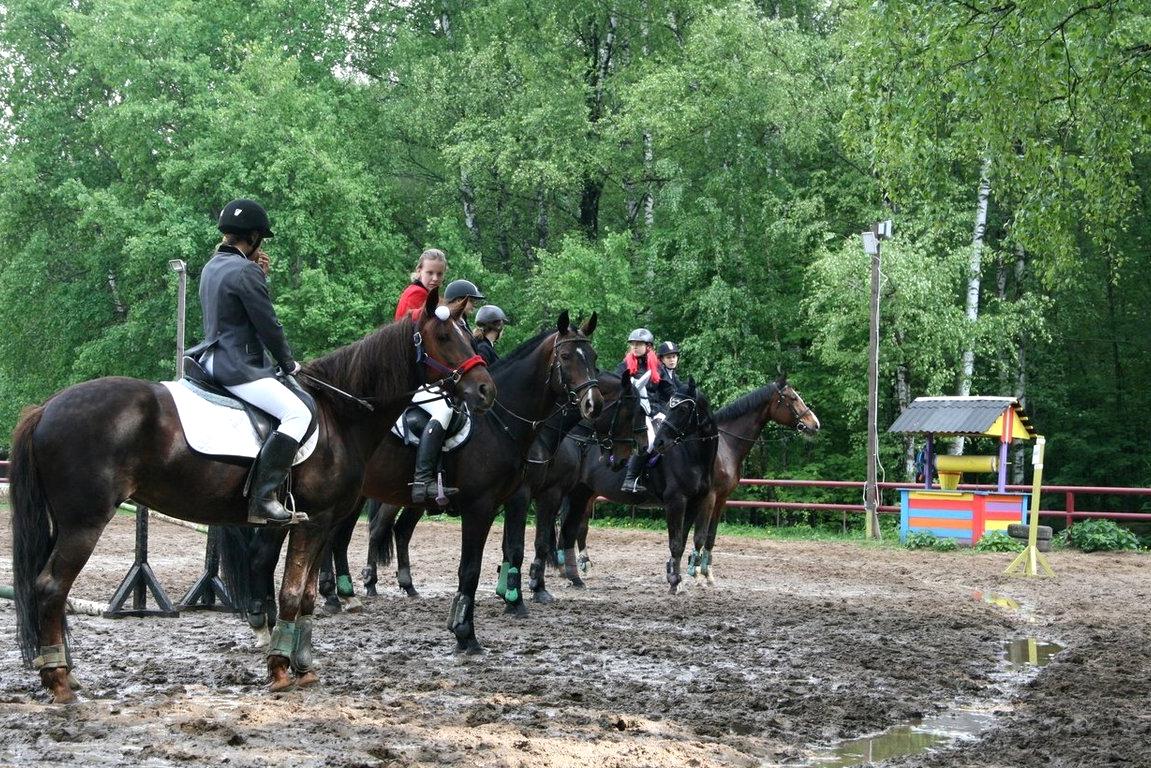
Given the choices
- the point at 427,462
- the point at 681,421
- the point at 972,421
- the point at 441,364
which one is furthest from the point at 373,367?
the point at 972,421

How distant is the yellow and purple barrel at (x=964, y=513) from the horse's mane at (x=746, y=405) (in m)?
9.15

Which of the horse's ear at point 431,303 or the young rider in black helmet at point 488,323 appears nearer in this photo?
the horse's ear at point 431,303

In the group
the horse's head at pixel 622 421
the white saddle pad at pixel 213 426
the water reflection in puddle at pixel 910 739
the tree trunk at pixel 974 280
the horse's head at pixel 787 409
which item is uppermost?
the tree trunk at pixel 974 280

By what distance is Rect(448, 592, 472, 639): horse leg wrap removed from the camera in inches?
375

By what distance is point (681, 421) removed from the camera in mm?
14992

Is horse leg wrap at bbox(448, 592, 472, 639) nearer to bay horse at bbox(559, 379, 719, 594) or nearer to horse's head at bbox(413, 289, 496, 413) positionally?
horse's head at bbox(413, 289, 496, 413)

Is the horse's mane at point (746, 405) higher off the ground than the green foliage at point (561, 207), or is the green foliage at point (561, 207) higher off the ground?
the green foliage at point (561, 207)

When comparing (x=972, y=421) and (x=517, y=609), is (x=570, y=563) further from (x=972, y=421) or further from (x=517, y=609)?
(x=972, y=421)

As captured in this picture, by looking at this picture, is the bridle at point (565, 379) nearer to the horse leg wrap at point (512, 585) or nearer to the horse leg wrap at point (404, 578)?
the horse leg wrap at point (512, 585)

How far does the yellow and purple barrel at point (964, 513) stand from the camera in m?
24.2

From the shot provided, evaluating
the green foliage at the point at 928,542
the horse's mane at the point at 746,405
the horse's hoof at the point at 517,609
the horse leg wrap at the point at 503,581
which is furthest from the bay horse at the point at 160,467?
the green foliage at the point at 928,542

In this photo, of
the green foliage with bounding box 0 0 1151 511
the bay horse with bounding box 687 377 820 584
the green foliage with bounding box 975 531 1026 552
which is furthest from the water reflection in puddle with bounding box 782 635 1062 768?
the green foliage with bounding box 0 0 1151 511

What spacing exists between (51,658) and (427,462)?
3876 mm

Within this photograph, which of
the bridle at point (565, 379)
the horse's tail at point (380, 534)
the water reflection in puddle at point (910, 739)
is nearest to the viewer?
the water reflection in puddle at point (910, 739)
